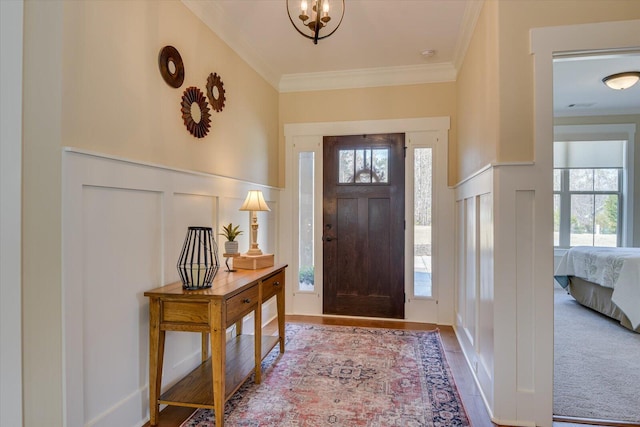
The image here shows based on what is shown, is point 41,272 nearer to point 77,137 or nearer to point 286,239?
point 77,137

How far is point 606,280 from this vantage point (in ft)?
12.6

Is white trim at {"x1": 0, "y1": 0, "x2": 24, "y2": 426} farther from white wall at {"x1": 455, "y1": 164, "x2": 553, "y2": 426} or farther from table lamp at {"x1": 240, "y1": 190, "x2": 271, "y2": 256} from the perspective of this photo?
table lamp at {"x1": 240, "y1": 190, "x2": 271, "y2": 256}

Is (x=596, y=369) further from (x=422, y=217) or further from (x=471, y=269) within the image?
(x=422, y=217)

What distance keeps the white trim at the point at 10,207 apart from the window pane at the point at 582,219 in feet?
21.9

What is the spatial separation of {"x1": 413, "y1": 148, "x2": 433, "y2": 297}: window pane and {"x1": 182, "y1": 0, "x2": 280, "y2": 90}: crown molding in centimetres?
188

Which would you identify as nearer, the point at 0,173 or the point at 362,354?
the point at 0,173

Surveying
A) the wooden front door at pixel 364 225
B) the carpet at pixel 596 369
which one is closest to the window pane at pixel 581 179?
the carpet at pixel 596 369

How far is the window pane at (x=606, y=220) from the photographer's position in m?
5.45

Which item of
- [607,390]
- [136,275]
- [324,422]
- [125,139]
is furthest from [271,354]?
[607,390]

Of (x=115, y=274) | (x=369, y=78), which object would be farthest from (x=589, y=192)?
(x=115, y=274)

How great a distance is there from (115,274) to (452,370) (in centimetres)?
240

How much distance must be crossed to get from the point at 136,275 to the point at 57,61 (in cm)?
154

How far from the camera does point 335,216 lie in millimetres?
4082

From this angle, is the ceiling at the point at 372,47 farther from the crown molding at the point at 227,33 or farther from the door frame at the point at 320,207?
the door frame at the point at 320,207
